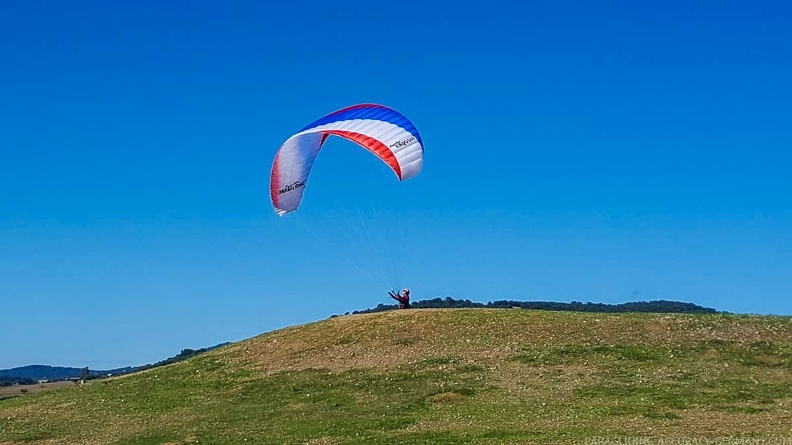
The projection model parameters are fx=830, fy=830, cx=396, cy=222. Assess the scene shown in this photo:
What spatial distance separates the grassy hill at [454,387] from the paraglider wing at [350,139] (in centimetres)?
904

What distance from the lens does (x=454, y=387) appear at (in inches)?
1398

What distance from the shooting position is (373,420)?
102 ft

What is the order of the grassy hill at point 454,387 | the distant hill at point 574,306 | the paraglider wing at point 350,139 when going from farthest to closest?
the distant hill at point 574,306 → the paraglider wing at point 350,139 → the grassy hill at point 454,387

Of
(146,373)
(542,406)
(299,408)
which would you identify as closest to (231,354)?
(146,373)

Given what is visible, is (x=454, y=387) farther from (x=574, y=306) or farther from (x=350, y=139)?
(x=574, y=306)

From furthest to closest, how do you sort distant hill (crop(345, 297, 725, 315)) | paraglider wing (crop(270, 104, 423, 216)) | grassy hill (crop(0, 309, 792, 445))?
1. distant hill (crop(345, 297, 725, 315))
2. paraglider wing (crop(270, 104, 423, 216))
3. grassy hill (crop(0, 309, 792, 445))

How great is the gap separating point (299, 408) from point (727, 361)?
19.0 m

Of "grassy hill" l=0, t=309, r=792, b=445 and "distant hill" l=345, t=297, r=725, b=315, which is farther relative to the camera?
"distant hill" l=345, t=297, r=725, b=315

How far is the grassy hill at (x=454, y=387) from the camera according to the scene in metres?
28.6

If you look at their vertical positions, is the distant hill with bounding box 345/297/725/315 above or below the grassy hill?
above

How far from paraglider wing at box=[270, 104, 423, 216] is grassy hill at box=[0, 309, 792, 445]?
9035 millimetres

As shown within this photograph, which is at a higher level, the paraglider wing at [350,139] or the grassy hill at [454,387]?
the paraglider wing at [350,139]

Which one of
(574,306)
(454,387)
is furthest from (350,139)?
(574,306)

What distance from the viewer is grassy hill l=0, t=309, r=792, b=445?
28578 millimetres
